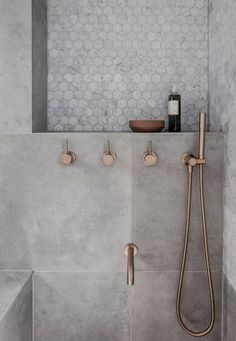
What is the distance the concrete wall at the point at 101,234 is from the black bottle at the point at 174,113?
188 mm

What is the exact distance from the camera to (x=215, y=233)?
1.79m

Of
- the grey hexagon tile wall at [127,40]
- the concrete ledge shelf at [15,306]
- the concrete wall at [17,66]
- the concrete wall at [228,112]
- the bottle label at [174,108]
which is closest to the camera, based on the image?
the concrete ledge shelf at [15,306]

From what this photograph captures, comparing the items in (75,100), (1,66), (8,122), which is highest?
(1,66)

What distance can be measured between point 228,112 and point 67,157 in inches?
31.0

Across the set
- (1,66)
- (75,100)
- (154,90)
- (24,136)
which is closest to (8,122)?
(24,136)

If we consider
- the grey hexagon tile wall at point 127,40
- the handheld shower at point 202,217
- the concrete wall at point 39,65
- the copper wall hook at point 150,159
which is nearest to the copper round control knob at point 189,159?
the handheld shower at point 202,217

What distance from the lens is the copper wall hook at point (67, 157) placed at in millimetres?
1711

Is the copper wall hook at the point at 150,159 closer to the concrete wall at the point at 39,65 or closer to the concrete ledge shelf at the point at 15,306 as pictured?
the concrete wall at the point at 39,65

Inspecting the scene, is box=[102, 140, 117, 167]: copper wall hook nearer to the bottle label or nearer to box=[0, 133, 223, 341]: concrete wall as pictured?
box=[0, 133, 223, 341]: concrete wall

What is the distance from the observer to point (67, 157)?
1711 mm

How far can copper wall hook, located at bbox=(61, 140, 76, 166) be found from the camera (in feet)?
5.61

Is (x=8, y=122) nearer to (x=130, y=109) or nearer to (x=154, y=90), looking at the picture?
(x=130, y=109)

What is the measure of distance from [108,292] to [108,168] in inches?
24.5

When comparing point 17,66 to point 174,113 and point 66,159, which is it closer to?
point 66,159
